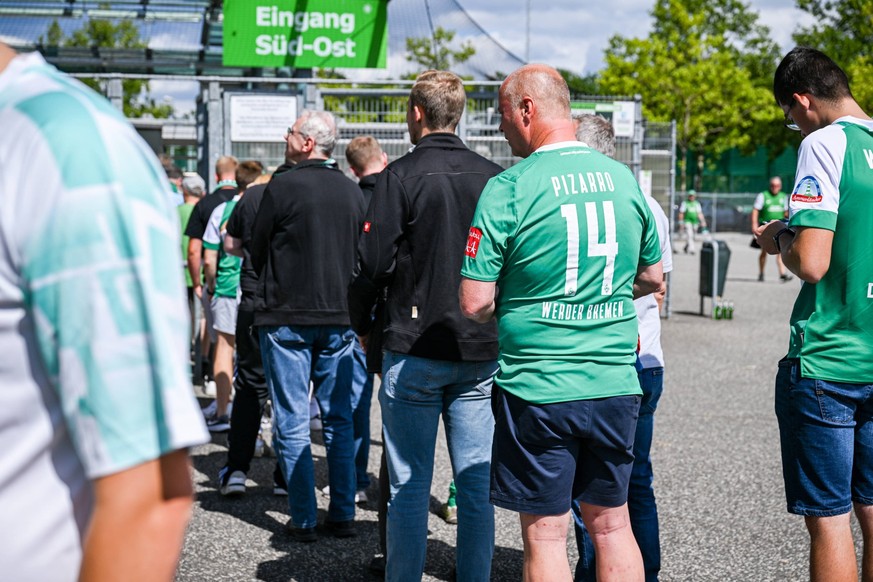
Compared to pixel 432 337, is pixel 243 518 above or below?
below

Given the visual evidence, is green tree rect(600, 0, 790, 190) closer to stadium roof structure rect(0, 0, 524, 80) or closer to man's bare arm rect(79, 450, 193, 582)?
stadium roof structure rect(0, 0, 524, 80)

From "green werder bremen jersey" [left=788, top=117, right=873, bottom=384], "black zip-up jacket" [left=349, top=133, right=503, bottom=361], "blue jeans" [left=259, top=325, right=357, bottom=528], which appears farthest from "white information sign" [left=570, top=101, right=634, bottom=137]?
"green werder bremen jersey" [left=788, top=117, right=873, bottom=384]

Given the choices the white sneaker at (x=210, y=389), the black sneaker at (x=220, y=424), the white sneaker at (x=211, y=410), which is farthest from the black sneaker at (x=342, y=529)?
the white sneaker at (x=210, y=389)

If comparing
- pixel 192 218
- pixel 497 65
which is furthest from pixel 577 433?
pixel 497 65

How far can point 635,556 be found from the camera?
3424 mm

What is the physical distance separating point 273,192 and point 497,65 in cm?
768

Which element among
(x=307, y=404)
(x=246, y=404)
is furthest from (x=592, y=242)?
(x=246, y=404)

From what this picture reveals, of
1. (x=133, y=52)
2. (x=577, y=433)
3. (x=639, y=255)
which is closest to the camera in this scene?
(x=577, y=433)

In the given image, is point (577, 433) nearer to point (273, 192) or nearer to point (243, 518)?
point (273, 192)

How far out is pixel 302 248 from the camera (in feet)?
17.9

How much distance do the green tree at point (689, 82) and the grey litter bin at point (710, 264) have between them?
98.4ft

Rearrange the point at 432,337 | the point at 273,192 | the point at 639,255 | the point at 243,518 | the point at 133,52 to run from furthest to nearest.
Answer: the point at 133,52
the point at 243,518
the point at 273,192
the point at 432,337
the point at 639,255

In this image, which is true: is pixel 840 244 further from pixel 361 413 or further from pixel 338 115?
pixel 338 115

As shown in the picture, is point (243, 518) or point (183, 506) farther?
point (243, 518)
